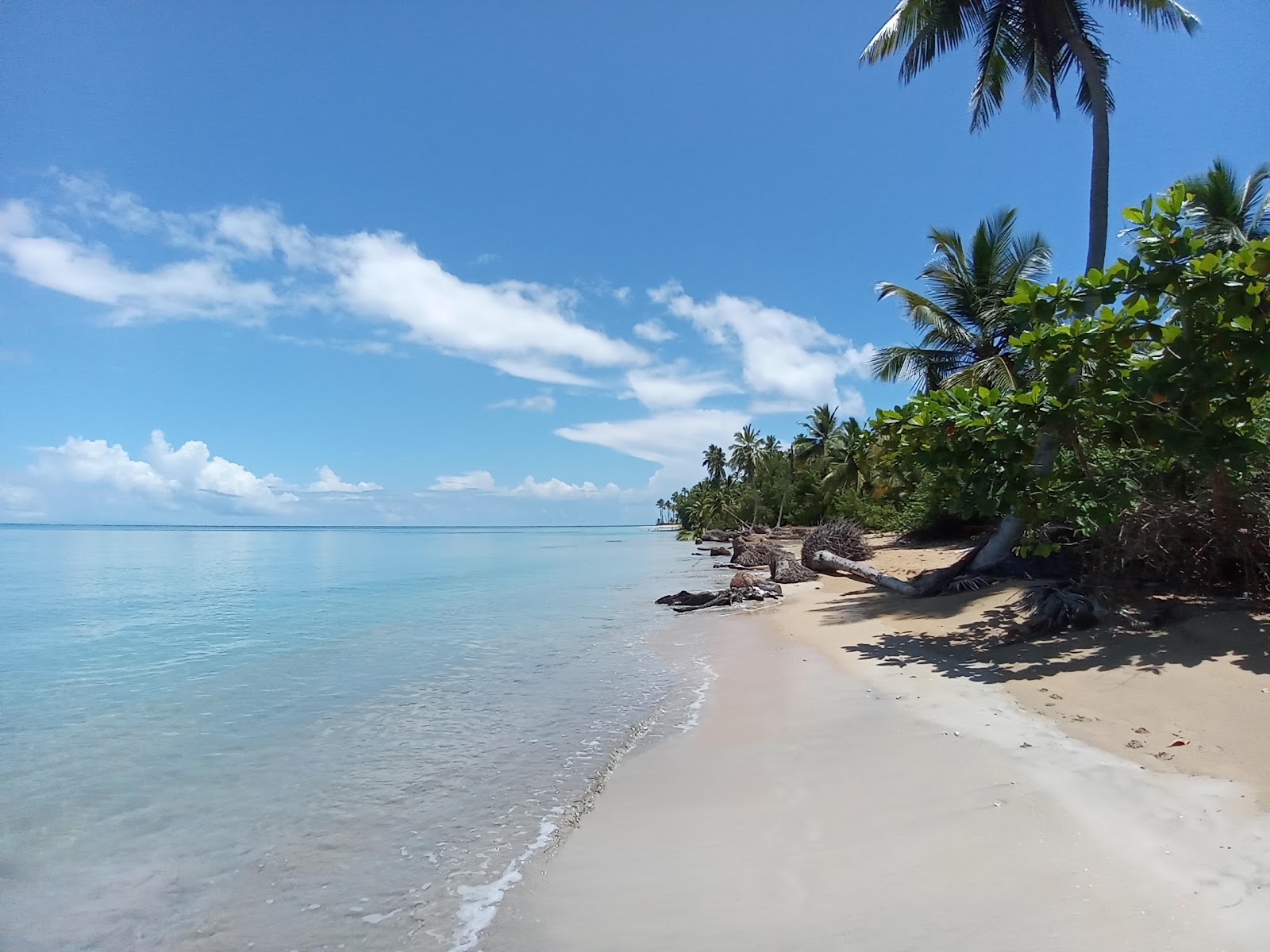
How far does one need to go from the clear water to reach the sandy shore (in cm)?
65

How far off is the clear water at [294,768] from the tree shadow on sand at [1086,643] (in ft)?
9.60

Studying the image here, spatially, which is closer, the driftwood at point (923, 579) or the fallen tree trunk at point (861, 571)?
the driftwood at point (923, 579)

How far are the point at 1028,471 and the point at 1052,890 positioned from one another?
5505 millimetres

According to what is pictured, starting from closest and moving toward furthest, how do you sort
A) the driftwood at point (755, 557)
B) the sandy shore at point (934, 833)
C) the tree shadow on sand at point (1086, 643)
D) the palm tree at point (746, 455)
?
the sandy shore at point (934, 833), the tree shadow on sand at point (1086, 643), the driftwood at point (755, 557), the palm tree at point (746, 455)

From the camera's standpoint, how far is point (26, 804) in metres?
5.03

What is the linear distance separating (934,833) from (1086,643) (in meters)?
4.67

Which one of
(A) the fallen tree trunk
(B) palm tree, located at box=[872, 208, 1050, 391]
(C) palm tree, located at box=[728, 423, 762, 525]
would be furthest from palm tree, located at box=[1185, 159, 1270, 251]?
(C) palm tree, located at box=[728, 423, 762, 525]

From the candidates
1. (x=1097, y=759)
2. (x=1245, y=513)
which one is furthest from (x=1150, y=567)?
(x=1097, y=759)

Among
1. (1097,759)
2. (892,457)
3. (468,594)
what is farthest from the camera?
(468,594)

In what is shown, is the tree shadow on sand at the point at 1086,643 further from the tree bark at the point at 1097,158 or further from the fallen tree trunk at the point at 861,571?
the tree bark at the point at 1097,158

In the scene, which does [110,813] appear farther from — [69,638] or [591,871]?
[69,638]

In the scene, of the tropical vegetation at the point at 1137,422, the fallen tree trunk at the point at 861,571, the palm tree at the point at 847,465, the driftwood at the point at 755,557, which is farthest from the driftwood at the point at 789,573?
the palm tree at the point at 847,465

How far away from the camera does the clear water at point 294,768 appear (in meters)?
3.53

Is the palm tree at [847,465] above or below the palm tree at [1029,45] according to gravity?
below
